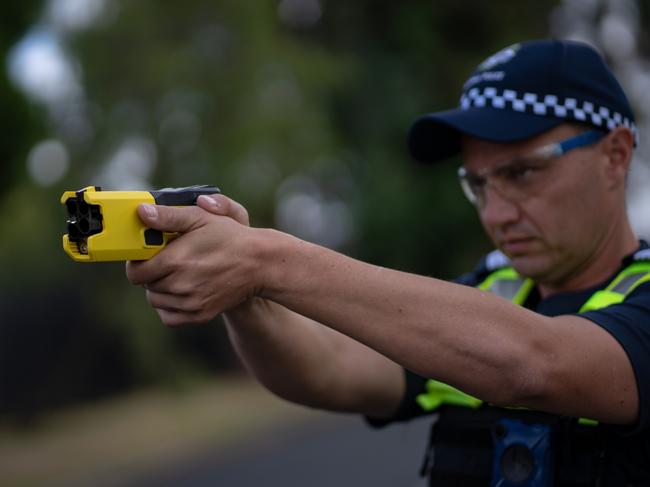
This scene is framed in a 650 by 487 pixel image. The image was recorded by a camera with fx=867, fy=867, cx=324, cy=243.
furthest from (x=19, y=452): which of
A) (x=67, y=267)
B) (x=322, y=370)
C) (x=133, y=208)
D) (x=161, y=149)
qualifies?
(x=133, y=208)

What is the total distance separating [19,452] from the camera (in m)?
10.4

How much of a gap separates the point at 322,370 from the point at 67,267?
987 centimetres

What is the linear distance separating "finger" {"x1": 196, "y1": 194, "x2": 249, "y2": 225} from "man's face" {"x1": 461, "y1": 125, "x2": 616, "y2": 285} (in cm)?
85

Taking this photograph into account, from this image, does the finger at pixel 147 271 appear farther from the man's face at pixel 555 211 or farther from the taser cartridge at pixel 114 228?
the man's face at pixel 555 211

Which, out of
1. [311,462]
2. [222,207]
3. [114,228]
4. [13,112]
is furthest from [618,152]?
[311,462]

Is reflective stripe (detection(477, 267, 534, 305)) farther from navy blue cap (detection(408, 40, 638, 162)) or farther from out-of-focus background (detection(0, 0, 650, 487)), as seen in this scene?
out-of-focus background (detection(0, 0, 650, 487))

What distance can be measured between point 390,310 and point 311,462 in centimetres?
803

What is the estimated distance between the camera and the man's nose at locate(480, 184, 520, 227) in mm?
2406

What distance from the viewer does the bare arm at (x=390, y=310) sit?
5.81 feet

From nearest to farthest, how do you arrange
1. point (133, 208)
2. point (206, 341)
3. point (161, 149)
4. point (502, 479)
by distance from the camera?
point (133, 208)
point (502, 479)
point (161, 149)
point (206, 341)

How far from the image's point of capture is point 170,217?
1738 millimetres

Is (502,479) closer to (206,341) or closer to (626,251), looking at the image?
(626,251)

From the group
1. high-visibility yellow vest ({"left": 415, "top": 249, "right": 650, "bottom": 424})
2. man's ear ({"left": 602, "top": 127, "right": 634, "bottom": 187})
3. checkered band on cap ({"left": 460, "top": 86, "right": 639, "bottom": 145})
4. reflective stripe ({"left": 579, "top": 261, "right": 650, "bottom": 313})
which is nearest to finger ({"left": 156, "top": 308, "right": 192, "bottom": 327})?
high-visibility yellow vest ({"left": 415, "top": 249, "right": 650, "bottom": 424})

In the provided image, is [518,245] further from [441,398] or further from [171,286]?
[171,286]
